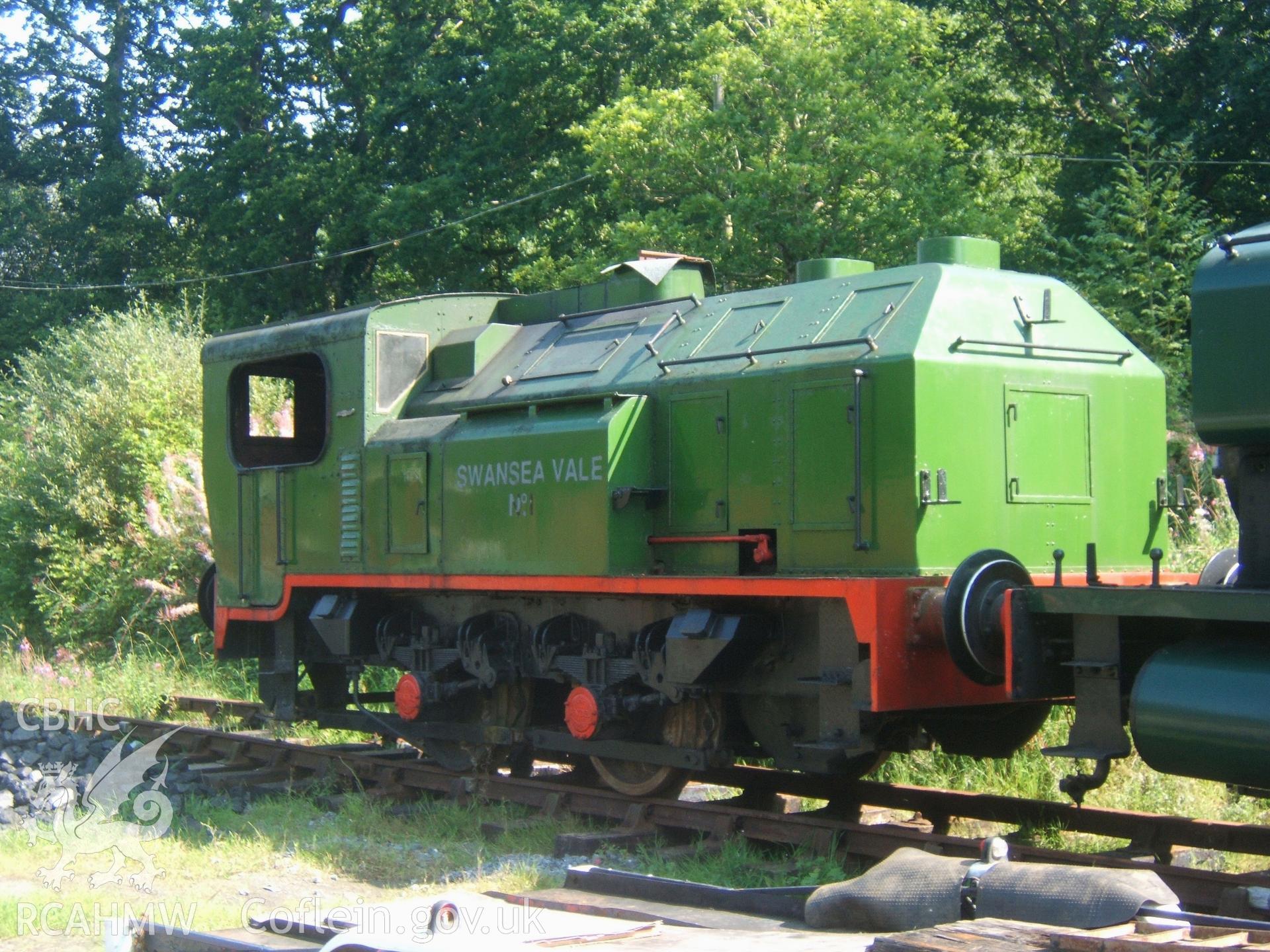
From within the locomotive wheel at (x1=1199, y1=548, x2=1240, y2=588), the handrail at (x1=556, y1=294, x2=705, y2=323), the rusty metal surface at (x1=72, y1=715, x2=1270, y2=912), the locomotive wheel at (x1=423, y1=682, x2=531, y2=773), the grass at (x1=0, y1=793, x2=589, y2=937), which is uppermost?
the handrail at (x1=556, y1=294, x2=705, y2=323)

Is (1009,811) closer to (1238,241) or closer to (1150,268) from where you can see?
(1238,241)

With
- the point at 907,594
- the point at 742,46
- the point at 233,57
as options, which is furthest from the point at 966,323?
the point at 233,57

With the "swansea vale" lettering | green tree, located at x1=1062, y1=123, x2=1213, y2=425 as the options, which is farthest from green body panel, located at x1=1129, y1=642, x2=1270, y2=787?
green tree, located at x1=1062, y1=123, x2=1213, y2=425

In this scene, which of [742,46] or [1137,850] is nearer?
[1137,850]

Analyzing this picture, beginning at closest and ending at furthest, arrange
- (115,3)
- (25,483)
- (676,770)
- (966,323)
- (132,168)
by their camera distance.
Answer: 1. (966,323)
2. (676,770)
3. (25,483)
4. (132,168)
5. (115,3)

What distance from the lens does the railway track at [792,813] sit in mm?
6754

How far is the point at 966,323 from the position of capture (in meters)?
7.59

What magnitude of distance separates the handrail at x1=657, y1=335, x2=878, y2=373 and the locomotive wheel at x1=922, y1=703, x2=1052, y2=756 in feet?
7.23

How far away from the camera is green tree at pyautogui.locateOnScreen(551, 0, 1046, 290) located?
1664cm

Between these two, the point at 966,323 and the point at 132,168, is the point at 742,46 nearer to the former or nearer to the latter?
the point at 966,323

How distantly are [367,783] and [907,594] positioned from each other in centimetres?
496

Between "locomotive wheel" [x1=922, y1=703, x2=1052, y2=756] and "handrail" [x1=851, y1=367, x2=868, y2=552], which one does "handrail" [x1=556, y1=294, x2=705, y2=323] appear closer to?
"handrail" [x1=851, y1=367, x2=868, y2=552]

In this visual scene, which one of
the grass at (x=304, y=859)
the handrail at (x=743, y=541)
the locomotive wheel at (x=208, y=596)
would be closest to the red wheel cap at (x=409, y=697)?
the grass at (x=304, y=859)

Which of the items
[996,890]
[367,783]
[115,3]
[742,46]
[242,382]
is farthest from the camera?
[115,3]
